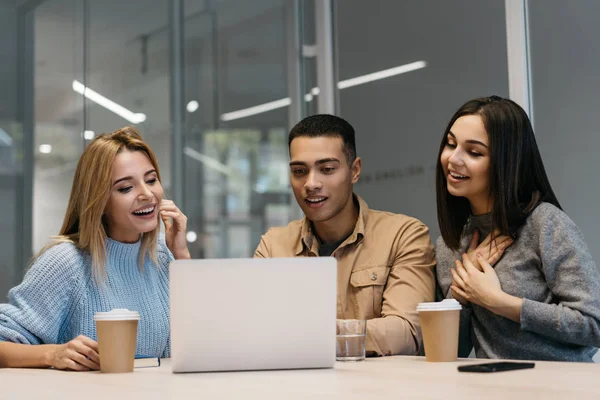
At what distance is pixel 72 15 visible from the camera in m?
4.70

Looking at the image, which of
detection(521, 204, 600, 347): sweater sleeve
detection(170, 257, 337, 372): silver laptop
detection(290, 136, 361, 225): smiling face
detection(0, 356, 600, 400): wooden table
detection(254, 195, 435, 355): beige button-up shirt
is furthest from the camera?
detection(290, 136, 361, 225): smiling face

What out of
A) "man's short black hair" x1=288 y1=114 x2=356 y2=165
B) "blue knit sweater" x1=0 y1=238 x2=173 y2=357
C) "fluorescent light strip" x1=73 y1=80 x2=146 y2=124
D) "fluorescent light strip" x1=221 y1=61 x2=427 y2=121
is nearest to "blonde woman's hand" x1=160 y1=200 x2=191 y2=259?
"blue knit sweater" x1=0 y1=238 x2=173 y2=357

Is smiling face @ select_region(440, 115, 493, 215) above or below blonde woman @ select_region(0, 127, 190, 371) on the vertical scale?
above

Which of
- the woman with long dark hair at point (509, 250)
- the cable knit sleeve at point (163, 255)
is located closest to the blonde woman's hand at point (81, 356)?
the cable knit sleeve at point (163, 255)

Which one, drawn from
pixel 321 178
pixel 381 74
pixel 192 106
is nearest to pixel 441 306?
pixel 321 178

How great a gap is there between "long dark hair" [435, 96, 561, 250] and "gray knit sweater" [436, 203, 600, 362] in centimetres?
6

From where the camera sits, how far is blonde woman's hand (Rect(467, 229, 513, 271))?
8.29ft

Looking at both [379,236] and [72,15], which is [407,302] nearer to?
[379,236]

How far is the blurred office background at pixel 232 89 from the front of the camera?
154 inches

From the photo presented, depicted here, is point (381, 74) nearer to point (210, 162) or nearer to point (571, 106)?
point (210, 162)

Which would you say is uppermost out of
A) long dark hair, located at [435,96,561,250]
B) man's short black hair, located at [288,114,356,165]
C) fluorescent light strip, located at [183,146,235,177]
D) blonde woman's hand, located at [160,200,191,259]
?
fluorescent light strip, located at [183,146,235,177]

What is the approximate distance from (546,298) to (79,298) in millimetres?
1433

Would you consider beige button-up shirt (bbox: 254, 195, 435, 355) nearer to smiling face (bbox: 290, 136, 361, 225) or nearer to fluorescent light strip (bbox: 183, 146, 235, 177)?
smiling face (bbox: 290, 136, 361, 225)

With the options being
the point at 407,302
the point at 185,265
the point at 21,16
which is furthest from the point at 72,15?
the point at 185,265
